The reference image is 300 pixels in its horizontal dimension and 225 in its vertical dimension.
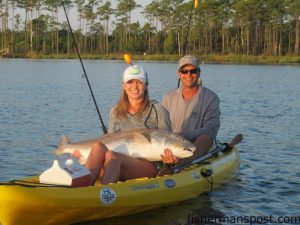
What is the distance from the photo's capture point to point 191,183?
813 cm

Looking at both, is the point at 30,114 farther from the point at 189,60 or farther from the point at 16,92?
the point at 189,60

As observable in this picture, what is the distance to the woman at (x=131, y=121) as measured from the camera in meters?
6.77

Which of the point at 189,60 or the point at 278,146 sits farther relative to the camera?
the point at 278,146

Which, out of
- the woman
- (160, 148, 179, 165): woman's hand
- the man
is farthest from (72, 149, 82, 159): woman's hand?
the man

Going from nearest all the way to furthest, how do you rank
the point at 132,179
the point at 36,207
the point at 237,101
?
the point at 36,207 → the point at 132,179 → the point at 237,101

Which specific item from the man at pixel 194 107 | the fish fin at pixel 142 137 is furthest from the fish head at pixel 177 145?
the man at pixel 194 107

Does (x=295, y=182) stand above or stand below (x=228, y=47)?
below

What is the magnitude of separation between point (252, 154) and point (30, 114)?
937 centimetres

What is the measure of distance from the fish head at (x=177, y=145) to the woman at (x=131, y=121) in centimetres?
9

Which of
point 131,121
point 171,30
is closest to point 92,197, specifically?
point 131,121

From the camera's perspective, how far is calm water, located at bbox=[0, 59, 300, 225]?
8380 millimetres

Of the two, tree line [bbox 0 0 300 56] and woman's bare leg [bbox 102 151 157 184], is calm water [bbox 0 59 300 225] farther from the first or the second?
tree line [bbox 0 0 300 56]

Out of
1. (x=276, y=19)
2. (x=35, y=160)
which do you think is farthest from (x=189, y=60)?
(x=276, y=19)

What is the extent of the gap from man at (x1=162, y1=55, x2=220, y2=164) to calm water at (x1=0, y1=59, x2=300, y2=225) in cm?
98
